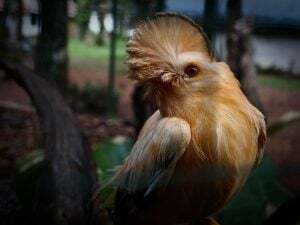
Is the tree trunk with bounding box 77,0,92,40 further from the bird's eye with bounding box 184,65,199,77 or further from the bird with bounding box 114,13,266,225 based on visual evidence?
the bird's eye with bounding box 184,65,199,77

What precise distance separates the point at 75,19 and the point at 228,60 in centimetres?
33

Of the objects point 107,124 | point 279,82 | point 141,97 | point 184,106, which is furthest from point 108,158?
point 279,82

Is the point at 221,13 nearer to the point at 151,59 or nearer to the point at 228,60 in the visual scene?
the point at 228,60

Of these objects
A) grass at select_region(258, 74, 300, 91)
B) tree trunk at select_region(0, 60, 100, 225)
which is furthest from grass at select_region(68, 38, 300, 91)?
tree trunk at select_region(0, 60, 100, 225)

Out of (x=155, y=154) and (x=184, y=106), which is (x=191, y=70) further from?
(x=155, y=154)

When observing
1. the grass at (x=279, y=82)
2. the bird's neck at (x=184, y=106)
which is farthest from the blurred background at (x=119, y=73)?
the bird's neck at (x=184, y=106)

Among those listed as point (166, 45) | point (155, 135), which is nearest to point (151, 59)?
point (166, 45)

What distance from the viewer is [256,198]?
1196 mm

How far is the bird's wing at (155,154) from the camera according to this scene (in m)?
1.00

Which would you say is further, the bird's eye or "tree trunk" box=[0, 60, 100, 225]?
"tree trunk" box=[0, 60, 100, 225]

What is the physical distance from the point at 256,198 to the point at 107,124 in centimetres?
36

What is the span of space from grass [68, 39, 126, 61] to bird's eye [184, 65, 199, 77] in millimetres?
174

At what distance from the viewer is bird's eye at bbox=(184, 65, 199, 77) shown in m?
0.98

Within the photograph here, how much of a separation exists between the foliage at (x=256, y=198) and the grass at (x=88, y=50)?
382 mm
